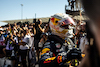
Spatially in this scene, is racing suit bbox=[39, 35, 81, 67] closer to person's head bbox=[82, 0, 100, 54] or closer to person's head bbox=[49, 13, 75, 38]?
person's head bbox=[49, 13, 75, 38]

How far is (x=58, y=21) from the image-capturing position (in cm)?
255

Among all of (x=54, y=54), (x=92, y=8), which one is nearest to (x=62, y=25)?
(x=54, y=54)

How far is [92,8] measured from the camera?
635 mm

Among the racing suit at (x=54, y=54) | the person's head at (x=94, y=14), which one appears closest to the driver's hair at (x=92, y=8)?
the person's head at (x=94, y=14)

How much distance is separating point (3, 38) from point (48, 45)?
16.0ft

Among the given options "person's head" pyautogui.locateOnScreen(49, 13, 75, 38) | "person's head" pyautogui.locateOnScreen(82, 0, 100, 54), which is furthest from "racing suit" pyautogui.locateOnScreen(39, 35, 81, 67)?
"person's head" pyautogui.locateOnScreen(82, 0, 100, 54)

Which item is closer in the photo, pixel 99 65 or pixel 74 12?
pixel 99 65

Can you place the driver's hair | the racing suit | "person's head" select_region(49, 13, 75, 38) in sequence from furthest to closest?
"person's head" select_region(49, 13, 75, 38) < the racing suit < the driver's hair

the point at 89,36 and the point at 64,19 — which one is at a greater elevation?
the point at 64,19

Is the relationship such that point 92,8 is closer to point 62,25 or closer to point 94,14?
point 94,14

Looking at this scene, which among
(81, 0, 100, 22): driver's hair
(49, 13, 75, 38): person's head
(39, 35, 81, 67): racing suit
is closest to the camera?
(81, 0, 100, 22): driver's hair

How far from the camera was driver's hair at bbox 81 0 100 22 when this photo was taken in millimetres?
601

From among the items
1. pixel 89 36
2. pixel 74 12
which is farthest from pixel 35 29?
pixel 74 12

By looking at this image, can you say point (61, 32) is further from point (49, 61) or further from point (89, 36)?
point (89, 36)
